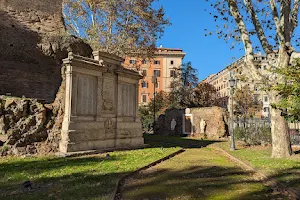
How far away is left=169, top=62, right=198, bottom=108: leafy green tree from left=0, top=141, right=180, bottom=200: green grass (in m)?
31.1

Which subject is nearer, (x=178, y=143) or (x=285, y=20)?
(x=285, y=20)

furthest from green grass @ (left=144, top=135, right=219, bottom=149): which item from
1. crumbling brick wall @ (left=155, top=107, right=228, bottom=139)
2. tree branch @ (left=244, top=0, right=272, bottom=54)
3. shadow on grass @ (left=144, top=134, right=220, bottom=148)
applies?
tree branch @ (left=244, top=0, right=272, bottom=54)

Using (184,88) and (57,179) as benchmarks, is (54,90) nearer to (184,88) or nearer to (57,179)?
(57,179)

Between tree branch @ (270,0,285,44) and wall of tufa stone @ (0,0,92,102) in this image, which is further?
wall of tufa stone @ (0,0,92,102)

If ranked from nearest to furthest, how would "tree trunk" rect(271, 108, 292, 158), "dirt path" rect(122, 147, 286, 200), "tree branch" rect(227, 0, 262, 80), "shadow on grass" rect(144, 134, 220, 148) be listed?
"dirt path" rect(122, 147, 286, 200)
"tree trunk" rect(271, 108, 292, 158)
"tree branch" rect(227, 0, 262, 80)
"shadow on grass" rect(144, 134, 220, 148)

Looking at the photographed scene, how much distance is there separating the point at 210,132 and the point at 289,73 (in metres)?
19.1

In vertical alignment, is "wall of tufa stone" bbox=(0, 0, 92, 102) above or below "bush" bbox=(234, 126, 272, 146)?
above

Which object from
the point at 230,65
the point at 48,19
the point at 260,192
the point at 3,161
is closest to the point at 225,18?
the point at 230,65

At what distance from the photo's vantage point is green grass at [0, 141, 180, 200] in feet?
17.6

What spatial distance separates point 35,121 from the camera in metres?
11.0

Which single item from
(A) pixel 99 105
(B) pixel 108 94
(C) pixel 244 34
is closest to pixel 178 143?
(B) pixel 108 94

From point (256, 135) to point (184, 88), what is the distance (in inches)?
980

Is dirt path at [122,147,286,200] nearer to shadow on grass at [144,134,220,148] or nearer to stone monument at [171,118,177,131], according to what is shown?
shadow on grass at [144,134,220,148]

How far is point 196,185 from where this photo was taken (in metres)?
6.36
